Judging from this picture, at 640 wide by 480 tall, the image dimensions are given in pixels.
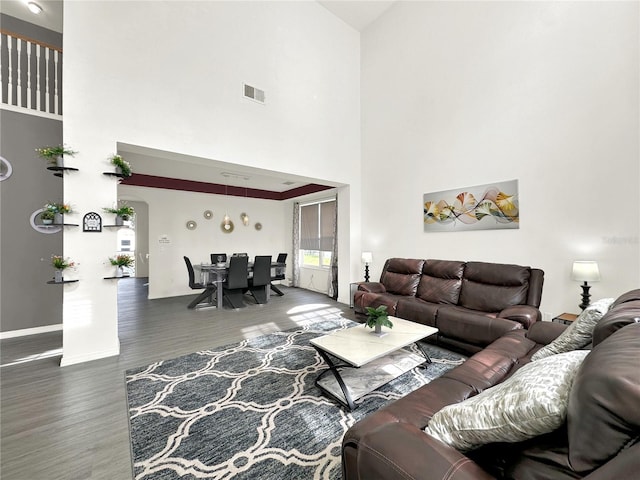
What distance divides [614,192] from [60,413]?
5381mm

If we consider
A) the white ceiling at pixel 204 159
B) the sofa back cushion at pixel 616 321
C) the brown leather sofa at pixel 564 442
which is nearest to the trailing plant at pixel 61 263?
the white ceiling at pixel 204 159

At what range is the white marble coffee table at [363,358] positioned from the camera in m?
2.04

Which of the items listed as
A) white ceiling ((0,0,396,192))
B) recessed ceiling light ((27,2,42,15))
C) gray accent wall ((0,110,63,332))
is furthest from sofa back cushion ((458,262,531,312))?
recessed ceiling light ((27,2,42,15))

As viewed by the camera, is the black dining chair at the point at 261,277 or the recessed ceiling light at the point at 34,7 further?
the black dining chair at the point at 261,277

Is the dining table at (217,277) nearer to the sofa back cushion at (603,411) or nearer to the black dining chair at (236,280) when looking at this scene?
the black dining chair at (236,280)

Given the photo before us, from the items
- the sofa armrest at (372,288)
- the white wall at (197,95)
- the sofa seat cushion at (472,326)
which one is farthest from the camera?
the sofa armrest at (372,288)

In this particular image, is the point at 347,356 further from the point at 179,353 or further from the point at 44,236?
the point at 44,236

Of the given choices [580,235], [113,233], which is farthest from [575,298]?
[113,233]

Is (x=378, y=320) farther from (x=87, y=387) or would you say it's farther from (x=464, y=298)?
(x=87, y=387)

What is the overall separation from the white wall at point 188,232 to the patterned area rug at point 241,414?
3.97 m

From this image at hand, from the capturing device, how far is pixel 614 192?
2740mm

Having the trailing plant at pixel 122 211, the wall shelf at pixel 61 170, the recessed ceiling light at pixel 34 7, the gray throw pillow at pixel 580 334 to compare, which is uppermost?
the recessed ceiling light at pixel 34 7

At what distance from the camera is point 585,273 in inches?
105

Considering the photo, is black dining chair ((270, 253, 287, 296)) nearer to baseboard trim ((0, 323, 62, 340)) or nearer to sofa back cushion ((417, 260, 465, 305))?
sofa back cushion ((417, 260, 465, 305))
